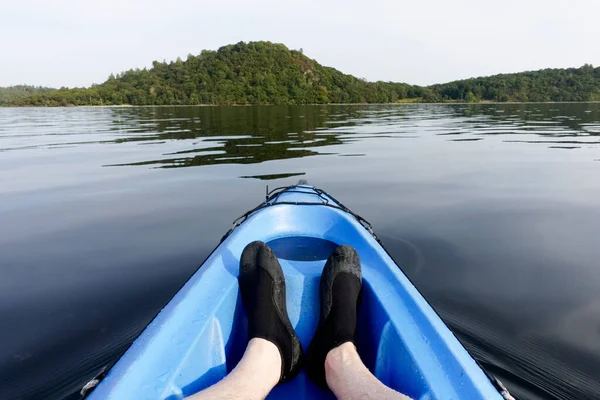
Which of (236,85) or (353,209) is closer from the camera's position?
(353,209)

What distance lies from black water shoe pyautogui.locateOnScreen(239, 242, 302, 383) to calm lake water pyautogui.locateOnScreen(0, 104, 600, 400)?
118 cm

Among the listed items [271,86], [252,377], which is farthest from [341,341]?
[271,86]

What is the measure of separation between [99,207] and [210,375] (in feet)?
16.3

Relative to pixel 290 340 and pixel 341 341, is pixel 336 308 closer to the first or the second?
pixel 341 341

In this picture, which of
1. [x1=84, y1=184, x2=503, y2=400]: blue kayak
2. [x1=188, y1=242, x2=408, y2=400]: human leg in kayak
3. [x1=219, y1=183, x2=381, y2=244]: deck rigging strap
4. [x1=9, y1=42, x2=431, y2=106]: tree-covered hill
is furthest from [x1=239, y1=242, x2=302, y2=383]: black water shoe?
[x1=9, y1=42, x2=431, y2=106]: tree-covered hill

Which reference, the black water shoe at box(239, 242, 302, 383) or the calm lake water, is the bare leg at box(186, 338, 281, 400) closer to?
the black water shoe at box(239, 242, 302, 383)

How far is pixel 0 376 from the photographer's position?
234 cm

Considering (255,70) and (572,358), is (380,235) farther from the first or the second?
(255,70)

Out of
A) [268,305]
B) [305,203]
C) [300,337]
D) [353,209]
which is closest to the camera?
[268,305]

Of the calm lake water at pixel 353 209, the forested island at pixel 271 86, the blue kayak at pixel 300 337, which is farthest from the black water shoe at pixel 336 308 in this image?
the forested island at pixel 271 86

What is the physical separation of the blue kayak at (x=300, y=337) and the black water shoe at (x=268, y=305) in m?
0.12

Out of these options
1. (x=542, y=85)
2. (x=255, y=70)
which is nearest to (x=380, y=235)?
(x=542, y=85)

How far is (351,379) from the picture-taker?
167 cm

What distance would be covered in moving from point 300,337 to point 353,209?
3573 millimetres
